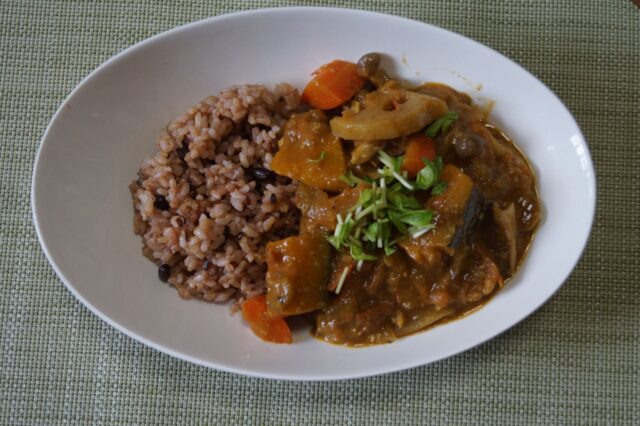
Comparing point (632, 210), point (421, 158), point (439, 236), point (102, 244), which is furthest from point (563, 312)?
point (102, 244)

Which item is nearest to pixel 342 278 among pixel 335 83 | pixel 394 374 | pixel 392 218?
pixel 392 218

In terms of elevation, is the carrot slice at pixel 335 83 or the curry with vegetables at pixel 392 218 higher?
the carrot slice at pixel 335 83

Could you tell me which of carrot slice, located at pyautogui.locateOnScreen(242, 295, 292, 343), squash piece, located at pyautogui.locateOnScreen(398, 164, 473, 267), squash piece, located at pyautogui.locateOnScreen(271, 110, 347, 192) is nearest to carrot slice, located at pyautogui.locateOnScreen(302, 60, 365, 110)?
squash piece, located at pyautogui.locateOnScreen(271, 110, 347, 192)

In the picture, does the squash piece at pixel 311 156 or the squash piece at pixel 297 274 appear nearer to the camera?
the squash piece at pixel 297 274

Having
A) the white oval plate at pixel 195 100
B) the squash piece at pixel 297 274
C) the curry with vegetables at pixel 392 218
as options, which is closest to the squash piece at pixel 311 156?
the curry with vegetables at pixel 392 218

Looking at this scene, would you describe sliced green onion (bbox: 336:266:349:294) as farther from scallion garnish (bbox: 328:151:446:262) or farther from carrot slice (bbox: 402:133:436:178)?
carrot slice (bbox: 402:133:436:178)

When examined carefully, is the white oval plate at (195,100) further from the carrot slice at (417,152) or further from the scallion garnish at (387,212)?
the scallion garnish at (387,212)
